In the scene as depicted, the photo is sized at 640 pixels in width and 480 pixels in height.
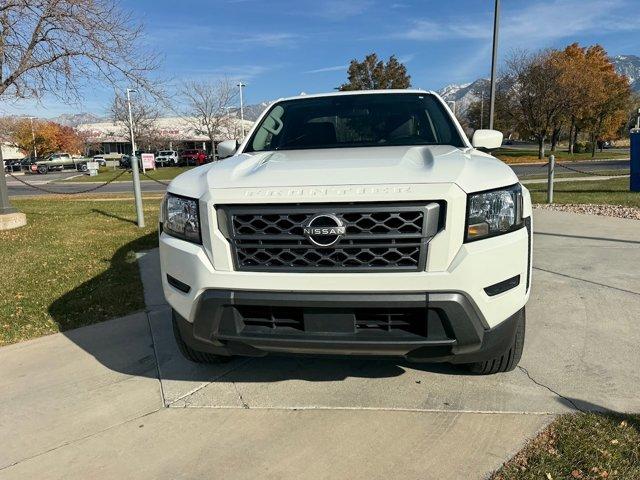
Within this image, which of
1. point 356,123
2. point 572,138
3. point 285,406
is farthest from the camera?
point 572,138

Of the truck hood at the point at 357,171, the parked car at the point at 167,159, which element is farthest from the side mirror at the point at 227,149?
the parked car at the point at 167,159

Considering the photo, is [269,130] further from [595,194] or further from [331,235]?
[595,194]

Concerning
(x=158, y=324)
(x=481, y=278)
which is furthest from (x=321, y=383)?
(x=158, y=324)

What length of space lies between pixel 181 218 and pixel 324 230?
85cm

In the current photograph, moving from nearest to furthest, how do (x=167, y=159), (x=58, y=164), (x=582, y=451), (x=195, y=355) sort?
1. (x=582, y=451)
2. (x=195, y=355)
3. (x=167, y=159)
4. (x=58, y=164)

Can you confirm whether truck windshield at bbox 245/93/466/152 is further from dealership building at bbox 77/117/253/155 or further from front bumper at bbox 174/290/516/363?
dealership building at bbox 77/117/253/155

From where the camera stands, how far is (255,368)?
341cm

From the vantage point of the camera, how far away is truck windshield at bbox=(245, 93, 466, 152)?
3.85 metres

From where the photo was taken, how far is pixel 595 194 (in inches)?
507

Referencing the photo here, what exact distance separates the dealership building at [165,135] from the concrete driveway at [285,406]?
45671 millimetres

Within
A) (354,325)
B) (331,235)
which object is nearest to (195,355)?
(354,325)

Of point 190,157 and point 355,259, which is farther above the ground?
point 355,259

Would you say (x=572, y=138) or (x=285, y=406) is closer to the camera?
(x=285, y=406)

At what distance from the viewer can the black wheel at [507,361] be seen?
2.92m
